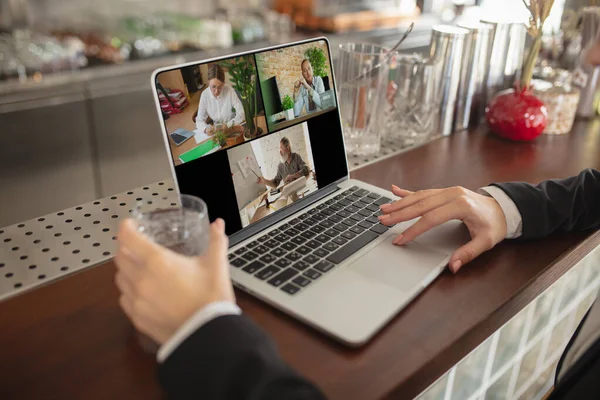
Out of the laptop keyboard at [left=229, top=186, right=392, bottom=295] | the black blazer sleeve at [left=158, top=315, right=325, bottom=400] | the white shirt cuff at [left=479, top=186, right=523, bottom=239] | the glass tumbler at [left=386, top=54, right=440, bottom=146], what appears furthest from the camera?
the glass tumbler at [left=386, top=54, right=440, bottom=146]

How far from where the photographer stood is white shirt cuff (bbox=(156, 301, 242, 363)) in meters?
0.55

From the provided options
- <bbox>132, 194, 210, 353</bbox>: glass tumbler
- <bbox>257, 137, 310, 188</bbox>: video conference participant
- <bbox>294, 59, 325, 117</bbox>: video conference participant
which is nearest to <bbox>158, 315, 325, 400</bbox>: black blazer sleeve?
<bbox>132, 194, 210, 353</bbox>: glass tumbler

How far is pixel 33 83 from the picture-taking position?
2199mm

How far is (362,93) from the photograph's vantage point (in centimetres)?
129

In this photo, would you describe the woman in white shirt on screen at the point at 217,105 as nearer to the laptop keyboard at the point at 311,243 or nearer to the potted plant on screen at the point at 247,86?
the potted plant on screen at the point at 247,86

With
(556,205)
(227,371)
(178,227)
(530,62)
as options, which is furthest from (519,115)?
(227,371)

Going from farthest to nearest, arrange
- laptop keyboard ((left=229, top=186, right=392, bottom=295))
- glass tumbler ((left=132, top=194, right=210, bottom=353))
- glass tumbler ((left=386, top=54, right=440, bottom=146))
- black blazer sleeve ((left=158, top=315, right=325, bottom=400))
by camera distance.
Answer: glass tumbler ((left=386, top=54, right=440, bottom=146)) < laptop keyboard ((left=229, top=186, right=392, bottom=295)) < glass tumbler ((left=132, top=194, right=210, bottom=353)) < black blazer sleeve ((left=158, top=315, right=325, bottom=400))

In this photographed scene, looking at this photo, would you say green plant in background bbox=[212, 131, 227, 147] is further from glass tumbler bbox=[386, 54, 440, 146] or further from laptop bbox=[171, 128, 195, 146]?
glass tumbler bbox=[386, 54, 440, 146]

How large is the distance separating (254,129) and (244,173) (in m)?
0.08

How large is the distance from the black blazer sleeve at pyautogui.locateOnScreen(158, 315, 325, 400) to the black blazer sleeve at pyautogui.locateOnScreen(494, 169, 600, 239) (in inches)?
22.0

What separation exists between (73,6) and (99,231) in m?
2.16

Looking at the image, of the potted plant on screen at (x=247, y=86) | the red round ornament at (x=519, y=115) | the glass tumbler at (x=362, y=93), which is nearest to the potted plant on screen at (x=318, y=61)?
the potted plant on screen at (x=247, y=86)

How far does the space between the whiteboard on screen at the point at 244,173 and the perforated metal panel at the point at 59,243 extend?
0.23 meters

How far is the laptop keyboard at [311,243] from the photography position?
0.78 m
